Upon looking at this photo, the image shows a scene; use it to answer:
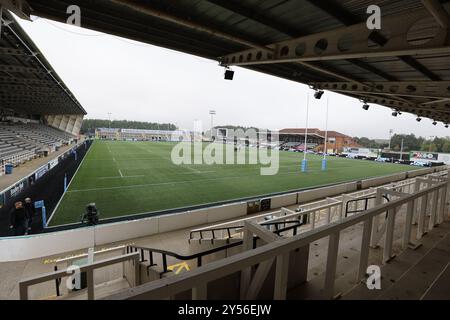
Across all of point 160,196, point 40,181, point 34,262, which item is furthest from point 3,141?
point 34,262

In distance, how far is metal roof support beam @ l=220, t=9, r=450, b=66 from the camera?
3.64 metres

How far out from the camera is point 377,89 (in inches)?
336

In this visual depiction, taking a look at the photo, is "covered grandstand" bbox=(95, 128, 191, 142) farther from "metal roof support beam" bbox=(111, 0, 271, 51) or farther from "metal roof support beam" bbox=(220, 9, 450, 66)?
"metal roof support beam" bbox=(111, 0, 271, 51)

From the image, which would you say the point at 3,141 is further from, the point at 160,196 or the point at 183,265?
the point at 183,265

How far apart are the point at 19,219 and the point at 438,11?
1267 centimetres

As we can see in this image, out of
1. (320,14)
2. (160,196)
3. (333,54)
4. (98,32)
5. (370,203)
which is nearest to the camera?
(320,14)

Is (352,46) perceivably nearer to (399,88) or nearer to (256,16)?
(256,16)

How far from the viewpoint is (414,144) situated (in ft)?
298

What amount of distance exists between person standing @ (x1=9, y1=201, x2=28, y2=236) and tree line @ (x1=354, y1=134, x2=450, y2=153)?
8865cm

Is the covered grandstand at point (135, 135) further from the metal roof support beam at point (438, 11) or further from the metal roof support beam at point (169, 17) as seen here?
the metal roof support beam at point (438, 11)

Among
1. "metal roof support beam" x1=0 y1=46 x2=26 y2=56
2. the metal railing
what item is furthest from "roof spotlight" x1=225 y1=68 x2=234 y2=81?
"metal roof support beam" x1=0 y1=46 x2=26 y2=56

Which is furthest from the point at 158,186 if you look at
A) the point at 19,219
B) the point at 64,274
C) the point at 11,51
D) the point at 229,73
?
the point at 64,274
